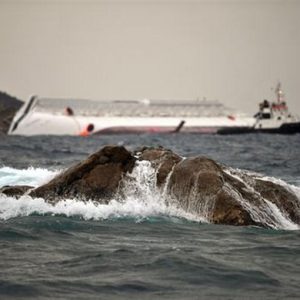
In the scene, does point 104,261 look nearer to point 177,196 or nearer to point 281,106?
point 177,196

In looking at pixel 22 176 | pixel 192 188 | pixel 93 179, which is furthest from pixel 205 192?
pixel 22 176

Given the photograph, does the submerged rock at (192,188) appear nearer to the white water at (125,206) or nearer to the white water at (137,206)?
the white water at (137,206)

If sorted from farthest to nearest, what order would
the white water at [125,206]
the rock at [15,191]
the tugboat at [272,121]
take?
the tugboat at [272,121] → the rock at [15,191] → the white water at [125,206]

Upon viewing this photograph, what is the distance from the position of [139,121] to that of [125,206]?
106355 millimetres

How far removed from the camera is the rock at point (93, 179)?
1533cm

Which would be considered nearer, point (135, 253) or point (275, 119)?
point (135, 253)

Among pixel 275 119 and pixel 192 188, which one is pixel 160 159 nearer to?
pixel 192 188

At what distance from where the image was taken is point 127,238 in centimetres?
1153

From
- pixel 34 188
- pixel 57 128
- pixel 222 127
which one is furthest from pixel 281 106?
pixel 34 188

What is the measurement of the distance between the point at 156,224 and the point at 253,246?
289cm

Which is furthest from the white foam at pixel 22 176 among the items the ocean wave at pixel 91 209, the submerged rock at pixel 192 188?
the ocean wave at pixel 91 209

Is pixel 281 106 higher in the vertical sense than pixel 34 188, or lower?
higher

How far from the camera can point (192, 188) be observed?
14.6m

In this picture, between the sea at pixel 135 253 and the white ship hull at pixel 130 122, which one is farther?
the white ship hull at pixel 130 122
